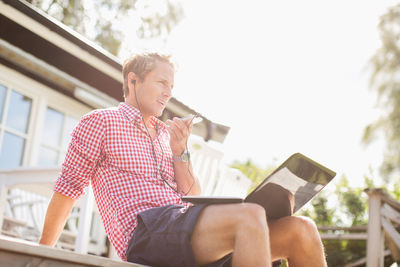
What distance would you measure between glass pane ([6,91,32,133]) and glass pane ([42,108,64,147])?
0.28 meters

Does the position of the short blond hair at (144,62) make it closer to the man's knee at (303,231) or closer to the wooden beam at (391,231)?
the man's knee at (303,231)

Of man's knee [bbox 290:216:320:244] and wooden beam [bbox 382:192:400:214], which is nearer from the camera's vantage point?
man's knee [bbox 290:216:320:244]

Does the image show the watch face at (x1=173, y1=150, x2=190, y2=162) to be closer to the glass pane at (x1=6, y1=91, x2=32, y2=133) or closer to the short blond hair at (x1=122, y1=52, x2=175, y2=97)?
the short blond hair at (x1=122, y1=52, x2=175, y2=97)

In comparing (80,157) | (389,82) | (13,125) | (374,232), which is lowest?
(374,232)

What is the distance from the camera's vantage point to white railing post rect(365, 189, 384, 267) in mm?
5109

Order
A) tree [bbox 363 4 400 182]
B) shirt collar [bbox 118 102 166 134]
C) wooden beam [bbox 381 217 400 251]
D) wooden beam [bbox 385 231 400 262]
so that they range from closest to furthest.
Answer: shirt collar [bbox 118 102 166 134], wooden beam [bbox 385 231 400 262], wooden beam [bbox 381 217 400 251], tree [bbox 363 4 400 182]

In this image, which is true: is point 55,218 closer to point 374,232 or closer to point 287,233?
point 287,233

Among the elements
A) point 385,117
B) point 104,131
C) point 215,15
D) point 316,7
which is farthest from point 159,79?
point 316,7

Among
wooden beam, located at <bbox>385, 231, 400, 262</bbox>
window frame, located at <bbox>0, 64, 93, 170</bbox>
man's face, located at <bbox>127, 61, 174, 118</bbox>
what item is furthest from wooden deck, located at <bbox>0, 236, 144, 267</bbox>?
wooden beam, located at <bbox>385, 231, 400, 262</bbox>

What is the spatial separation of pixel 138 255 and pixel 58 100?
12.5ft

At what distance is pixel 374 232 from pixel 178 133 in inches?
140

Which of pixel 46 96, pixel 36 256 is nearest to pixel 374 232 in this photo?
pixel 46 96

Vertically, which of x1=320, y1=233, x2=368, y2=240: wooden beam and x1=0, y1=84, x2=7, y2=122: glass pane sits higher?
x1=0, y1=84, x2=7, y2=122: glass pane

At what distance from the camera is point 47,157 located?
5359 mm
